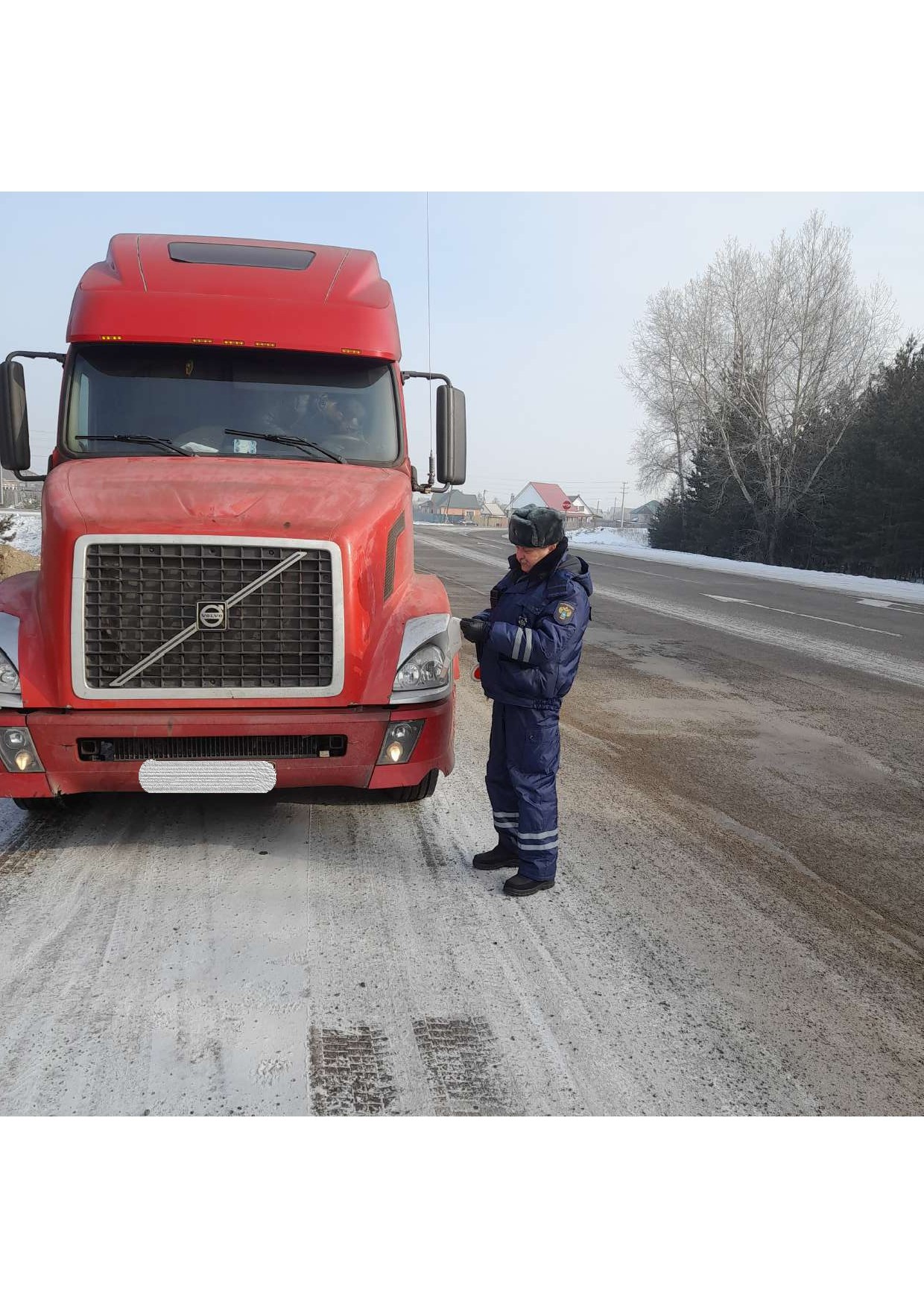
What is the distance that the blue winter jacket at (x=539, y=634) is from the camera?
4.04 meters

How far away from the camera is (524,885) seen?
165 inches

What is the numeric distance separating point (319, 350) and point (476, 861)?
2.86m

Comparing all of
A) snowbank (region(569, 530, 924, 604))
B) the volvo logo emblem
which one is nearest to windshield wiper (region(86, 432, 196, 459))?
the volvo logo emblem

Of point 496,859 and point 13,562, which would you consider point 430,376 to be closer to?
point 496,859

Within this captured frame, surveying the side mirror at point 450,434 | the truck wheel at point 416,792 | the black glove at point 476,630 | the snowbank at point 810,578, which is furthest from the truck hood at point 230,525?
the snowbank at point 810,578

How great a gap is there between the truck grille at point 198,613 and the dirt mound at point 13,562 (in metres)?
10.6

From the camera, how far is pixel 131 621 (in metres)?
4.22

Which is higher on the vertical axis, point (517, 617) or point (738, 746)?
point (517, 617)

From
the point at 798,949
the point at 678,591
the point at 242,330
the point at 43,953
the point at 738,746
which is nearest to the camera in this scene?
the point at 43,953

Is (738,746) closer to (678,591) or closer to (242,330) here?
(242,330)

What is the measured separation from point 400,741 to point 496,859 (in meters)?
0.72

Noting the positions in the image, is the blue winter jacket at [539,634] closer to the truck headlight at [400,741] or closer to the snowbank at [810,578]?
the truck headlight at [400,741]

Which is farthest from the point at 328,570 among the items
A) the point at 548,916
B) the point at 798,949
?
the point at 798,949

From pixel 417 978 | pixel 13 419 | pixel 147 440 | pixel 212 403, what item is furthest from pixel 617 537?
pixel 417 978
